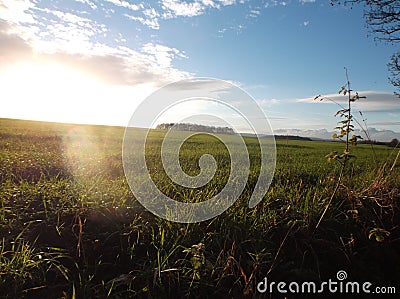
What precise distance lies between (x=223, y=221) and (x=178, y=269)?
0.94 metres

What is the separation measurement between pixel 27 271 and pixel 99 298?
0.72 m

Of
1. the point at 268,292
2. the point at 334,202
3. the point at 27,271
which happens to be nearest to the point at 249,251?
the point at 268,292

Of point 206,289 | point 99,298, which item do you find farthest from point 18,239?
point 206,289

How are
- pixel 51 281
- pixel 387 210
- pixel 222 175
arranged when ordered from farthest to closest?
pixel 222 175 → pixel 387 210 → pixel 51 281

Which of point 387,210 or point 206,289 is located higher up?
point 387,210

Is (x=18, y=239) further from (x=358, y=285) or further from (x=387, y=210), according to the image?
(x=387, y=210)

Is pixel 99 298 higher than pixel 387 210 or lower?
lower

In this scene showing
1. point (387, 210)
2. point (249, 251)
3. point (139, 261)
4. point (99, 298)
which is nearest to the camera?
point (99, 298)

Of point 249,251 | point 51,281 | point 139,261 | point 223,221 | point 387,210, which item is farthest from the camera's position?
point 387,210

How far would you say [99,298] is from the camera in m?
2.05

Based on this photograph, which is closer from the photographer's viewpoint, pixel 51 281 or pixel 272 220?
pixel 51 281

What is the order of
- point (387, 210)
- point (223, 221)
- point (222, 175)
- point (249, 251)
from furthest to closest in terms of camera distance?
Result: point (222, 175) < point (387, 210) < point (223, 221) < point (249, 251)

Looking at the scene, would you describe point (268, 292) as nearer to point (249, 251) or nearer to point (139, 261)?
point (249, 251)

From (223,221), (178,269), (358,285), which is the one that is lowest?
(358,285)
